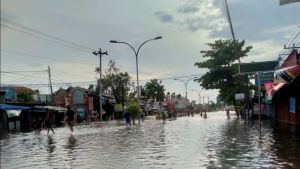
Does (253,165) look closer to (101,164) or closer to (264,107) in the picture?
(101,164)

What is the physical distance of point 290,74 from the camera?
24.3 metres

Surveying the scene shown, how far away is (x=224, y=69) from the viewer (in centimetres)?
5756

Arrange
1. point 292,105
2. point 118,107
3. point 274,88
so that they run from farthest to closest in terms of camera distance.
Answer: point 118,107 < point 292,105 < point 274,88

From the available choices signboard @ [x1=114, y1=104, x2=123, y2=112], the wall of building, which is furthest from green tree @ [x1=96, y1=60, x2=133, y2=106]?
the wall of building

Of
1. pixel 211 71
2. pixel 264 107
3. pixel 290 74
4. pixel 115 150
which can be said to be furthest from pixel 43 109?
pixel 115 150

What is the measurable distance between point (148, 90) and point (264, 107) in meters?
69.5

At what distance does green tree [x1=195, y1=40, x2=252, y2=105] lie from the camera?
57.3m

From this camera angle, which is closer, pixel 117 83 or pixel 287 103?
pixel 287 103

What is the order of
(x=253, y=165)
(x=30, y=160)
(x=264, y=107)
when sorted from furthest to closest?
1. (x=264, y=107)
2. (x=30, y=160)
3. (x=253, y=165)

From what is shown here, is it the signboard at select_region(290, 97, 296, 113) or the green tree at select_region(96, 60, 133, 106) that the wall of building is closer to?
the signboard at select_region(290, 97, 296, 113)

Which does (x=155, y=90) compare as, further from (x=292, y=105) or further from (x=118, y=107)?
(x=292, y=105)

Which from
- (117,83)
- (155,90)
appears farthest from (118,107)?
(155,90)

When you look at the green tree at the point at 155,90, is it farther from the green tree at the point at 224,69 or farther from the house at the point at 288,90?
the house at the point at 288,90

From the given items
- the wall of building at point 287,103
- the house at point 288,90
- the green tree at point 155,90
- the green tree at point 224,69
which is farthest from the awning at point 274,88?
the green tree at point 155,90
